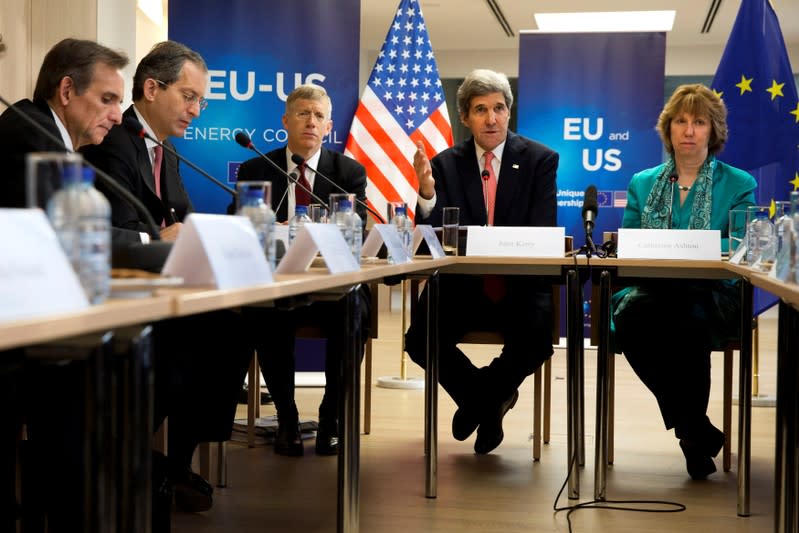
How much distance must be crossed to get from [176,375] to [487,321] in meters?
1.49

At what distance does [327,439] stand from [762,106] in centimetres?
282

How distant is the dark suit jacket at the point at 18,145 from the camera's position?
1.89 m

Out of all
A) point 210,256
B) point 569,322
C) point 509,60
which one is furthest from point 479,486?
point 509,60

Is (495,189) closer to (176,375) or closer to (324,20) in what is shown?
(324,20)

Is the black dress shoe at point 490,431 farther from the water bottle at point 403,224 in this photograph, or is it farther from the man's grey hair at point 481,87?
the man's grey hair at point 481,87

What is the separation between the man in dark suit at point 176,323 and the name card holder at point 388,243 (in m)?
0.40

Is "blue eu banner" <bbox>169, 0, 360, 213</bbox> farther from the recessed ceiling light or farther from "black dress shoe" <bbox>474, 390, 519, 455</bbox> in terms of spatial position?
the recessed ceiling light

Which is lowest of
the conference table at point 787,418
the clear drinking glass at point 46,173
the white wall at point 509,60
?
the conference table at point 787,418

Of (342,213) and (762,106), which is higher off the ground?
(762,106)

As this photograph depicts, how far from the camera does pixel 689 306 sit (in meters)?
3.18

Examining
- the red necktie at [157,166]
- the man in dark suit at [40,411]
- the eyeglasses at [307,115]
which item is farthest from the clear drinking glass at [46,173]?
the eyeglasses at [307,115]

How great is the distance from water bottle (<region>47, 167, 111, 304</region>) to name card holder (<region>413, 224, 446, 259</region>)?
1.80 m

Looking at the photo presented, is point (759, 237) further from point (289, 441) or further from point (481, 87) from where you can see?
point (289, 441)

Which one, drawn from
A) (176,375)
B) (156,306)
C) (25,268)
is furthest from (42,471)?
(25,268)
